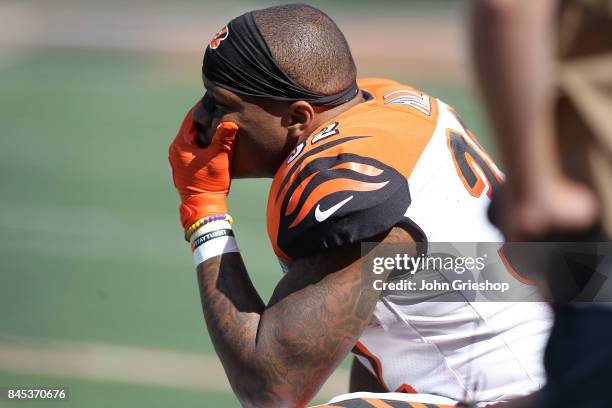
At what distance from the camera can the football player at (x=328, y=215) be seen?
8.61 ft

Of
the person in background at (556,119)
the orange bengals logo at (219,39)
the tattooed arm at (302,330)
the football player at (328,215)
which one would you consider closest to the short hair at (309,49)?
the football player at (328,215)

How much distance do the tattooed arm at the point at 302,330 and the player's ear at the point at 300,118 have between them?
56 cm

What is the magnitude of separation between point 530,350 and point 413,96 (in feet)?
3.20

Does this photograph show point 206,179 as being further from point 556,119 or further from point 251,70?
point 556,119

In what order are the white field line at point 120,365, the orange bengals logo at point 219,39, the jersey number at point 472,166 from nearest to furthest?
the jersey number at point 472,166, the orange bengals logo at point 219,39, the white field line at point 120,365

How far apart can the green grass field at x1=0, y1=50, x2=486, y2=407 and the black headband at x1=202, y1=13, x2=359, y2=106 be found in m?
2.26

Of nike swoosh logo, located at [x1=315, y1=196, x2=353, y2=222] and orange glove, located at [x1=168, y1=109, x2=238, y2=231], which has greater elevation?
nike swoosh logo, located at [x1=315, y1=196, x2=353, y2=222]

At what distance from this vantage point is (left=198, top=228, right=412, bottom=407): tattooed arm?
262 cm

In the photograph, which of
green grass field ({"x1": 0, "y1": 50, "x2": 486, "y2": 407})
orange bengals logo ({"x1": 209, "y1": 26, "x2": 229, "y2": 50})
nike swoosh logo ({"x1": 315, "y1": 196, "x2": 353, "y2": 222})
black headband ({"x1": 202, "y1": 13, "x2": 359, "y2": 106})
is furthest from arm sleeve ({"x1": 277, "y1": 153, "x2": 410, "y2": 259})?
green grass field ({"x1": 0, "y1": 50, "x2": 486, "y2": 407})

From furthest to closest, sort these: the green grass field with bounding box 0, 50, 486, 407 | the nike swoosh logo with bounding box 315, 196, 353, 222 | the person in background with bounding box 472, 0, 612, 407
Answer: the green grass field with bounding box 0, 50, 486, 407
the nike swoosh logo with bounding box 315, 196, 353, 222
the person in background with bounding box 472, 0, 612, 407

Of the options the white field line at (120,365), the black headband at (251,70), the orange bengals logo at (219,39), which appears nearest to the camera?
the black headband at (251,70)
